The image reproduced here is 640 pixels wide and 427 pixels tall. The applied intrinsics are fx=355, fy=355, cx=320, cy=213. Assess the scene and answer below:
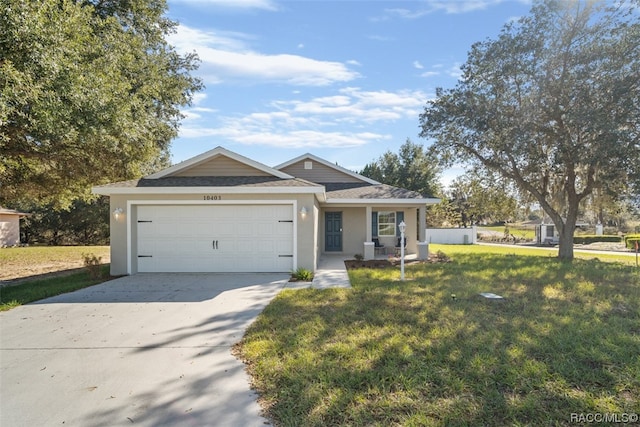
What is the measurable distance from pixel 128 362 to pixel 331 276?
636 centimetres

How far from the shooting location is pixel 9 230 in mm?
26531

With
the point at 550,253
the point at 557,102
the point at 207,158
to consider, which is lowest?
the point at 550,253

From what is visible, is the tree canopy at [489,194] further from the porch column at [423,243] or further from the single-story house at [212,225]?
the single-story house at [212,225]

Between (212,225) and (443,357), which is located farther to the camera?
(212,225)

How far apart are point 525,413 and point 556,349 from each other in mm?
1699

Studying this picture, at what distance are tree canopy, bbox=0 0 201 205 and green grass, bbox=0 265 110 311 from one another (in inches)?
115

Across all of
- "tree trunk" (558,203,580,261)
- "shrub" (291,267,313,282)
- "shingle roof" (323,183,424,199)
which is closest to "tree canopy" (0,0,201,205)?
"shrub" (291,267,313,282)

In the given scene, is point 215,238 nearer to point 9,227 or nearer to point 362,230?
point 362,230

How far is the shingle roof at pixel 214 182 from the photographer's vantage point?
1027cm

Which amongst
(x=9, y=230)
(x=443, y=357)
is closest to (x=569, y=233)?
(x=443, y=357)

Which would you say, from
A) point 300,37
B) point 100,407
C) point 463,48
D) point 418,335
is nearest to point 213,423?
point 100,407

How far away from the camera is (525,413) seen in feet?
9.84

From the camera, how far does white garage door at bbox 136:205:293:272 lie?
1035 centimetres

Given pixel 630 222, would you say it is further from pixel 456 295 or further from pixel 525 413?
pixel 525 413
